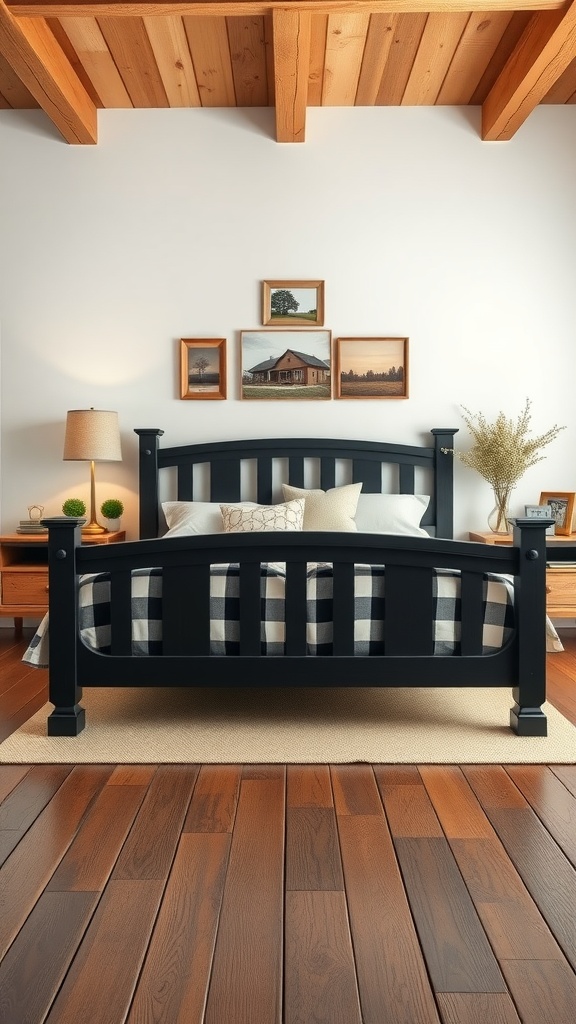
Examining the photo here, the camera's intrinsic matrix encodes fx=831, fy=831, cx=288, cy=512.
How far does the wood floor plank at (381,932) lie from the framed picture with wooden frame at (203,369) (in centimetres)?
289

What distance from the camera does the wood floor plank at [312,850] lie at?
1.66m

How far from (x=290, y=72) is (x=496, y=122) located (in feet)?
3.75

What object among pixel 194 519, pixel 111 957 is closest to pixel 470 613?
pixel 111 957

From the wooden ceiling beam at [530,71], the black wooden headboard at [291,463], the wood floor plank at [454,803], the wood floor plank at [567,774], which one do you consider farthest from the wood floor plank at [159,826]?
the wooden ceiling beam at [530,71]

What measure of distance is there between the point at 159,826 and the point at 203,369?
9.57ft

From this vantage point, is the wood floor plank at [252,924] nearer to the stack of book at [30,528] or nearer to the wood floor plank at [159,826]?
the wood floor plank at [159,826]

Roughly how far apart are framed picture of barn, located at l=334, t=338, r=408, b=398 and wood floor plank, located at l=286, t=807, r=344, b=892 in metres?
2.79

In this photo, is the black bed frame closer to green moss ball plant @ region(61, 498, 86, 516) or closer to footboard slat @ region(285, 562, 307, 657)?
footboard slat @ region(285, 562, 307, 657)

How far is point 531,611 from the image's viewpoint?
253 centimetres

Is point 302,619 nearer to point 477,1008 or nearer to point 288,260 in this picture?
point 477,1008

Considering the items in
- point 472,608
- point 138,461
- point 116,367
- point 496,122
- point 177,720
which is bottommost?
point 177,720

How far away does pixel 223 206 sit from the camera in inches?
174

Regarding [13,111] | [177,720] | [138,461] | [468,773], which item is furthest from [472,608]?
[13,111]

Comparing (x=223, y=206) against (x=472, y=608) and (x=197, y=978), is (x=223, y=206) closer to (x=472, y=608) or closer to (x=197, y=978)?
(x=472, y=608)
